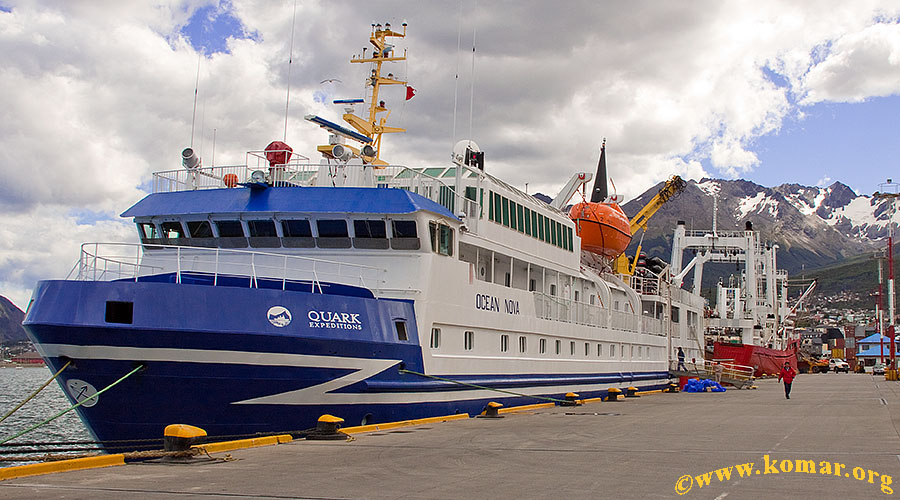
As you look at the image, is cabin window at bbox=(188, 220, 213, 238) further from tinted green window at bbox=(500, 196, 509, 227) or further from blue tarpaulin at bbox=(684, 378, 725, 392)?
A: blue tarpaulin at bbox=(684, 378, 725, 392)

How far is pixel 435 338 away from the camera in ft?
57.8

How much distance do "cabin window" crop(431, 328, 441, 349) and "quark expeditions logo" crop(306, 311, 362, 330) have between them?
2771 millimetres

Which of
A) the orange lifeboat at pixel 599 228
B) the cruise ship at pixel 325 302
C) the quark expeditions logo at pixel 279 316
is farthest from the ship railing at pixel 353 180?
the orange lifeboat at pixel 599 228

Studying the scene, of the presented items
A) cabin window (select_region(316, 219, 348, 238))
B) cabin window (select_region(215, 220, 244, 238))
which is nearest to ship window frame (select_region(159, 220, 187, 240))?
cabin window (select_region(215, 220, 244, 238))

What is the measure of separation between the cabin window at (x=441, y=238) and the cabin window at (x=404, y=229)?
0.39 m

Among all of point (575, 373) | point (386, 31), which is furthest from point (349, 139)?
point (575, 373)

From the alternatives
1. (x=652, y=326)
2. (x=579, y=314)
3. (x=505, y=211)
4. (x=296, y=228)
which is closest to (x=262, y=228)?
(x=296, y=228)

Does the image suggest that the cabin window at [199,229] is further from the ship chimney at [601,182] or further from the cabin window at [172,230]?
the ship chimney at [601,182]

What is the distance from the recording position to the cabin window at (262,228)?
56.3ft

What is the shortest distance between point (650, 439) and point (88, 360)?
9191 mm

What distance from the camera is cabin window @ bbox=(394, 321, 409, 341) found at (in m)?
16.2

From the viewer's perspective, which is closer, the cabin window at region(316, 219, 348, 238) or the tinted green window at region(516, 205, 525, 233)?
the cabin window at region(316, 219, 348, 238)

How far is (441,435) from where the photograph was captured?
14.3 m

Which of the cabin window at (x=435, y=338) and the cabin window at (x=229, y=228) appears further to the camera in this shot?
the cabin window at (x=435, y=338)
